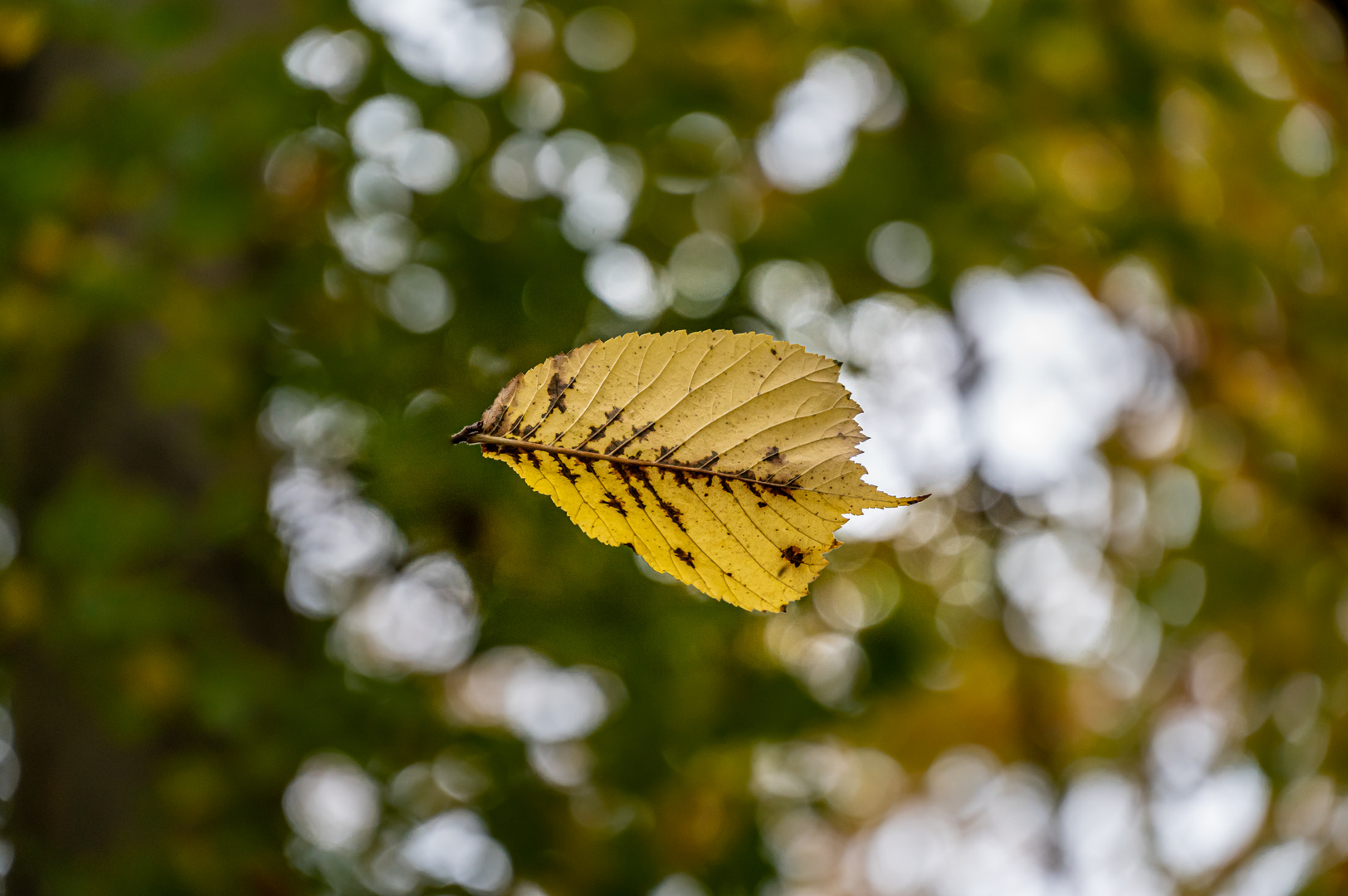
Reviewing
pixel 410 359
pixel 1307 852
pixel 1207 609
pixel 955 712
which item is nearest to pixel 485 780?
pixel 410 359

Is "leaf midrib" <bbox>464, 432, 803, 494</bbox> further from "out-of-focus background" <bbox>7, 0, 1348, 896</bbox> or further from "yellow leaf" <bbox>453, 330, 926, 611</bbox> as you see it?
"out-of-focus background" <bbox>7, 0, 1348, 896</bbox>

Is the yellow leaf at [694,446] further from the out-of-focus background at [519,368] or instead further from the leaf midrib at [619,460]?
the out-of-focus background at [519,368]

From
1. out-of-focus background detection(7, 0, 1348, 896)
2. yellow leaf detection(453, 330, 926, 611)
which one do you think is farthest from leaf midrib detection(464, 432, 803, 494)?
out-of-focus background detection(7, 0, 1348, 896)

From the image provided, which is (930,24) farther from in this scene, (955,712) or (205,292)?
(955,712)

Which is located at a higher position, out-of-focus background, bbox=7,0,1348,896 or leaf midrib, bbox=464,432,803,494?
leaf midrib, bbox=464,432,803,494

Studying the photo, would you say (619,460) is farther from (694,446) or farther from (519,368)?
(519,368)

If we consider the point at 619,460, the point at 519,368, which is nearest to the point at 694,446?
the point at 619,460

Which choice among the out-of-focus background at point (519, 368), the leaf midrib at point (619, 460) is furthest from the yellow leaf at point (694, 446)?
the out-of-focus background at point (519, 368)
